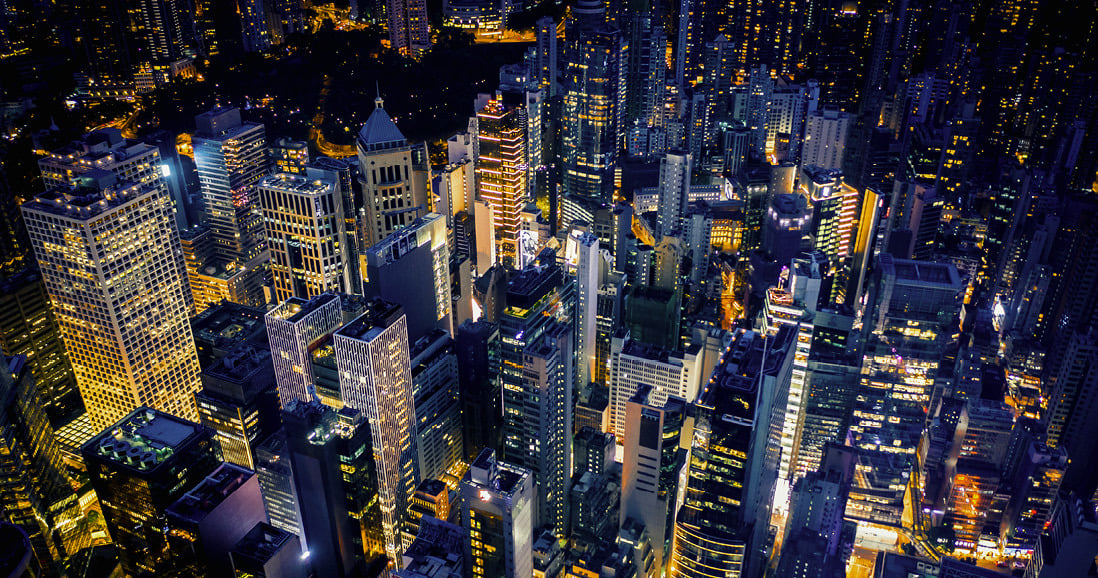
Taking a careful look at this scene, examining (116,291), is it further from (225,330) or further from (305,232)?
(305,232)

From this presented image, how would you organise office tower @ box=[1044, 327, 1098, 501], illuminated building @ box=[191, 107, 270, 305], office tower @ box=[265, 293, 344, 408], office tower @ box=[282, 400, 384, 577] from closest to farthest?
1. office tower @ box=[282, 400, 384, 577]
2. office tower @ box=[265, 293, 344, 408]
3. office tower @ box=[1044, 327, 1098, 501]
4. illuminated building @ box=[191, 107, 270, 305]

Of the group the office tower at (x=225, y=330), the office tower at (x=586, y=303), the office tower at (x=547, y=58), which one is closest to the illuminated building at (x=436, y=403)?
the office tower at (x=586, y=303)

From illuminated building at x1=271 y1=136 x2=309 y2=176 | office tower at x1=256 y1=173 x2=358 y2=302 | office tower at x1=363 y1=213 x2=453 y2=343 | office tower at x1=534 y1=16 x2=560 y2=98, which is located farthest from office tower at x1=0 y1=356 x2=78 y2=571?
office tower at x1=534 y1=16 x2=560 y2=98

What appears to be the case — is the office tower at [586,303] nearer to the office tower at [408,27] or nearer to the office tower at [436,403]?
the office tower at [436,403]

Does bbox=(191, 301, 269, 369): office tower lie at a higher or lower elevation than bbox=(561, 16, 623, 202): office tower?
lower

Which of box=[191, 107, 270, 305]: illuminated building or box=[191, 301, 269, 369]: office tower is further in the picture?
box=[191, 107, 270, 305]: illuminated building

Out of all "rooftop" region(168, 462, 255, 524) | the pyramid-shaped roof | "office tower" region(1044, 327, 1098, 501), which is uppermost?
the pyramid-shaped roof

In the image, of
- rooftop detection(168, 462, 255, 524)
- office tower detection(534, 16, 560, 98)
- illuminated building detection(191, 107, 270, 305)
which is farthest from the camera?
office tower detection(534, 16, 560, 98)

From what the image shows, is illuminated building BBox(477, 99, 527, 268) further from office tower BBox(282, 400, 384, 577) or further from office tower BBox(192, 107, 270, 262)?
office tower BBox(282, 400, 384, 577)

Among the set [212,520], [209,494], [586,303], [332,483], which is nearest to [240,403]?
[332,483]
